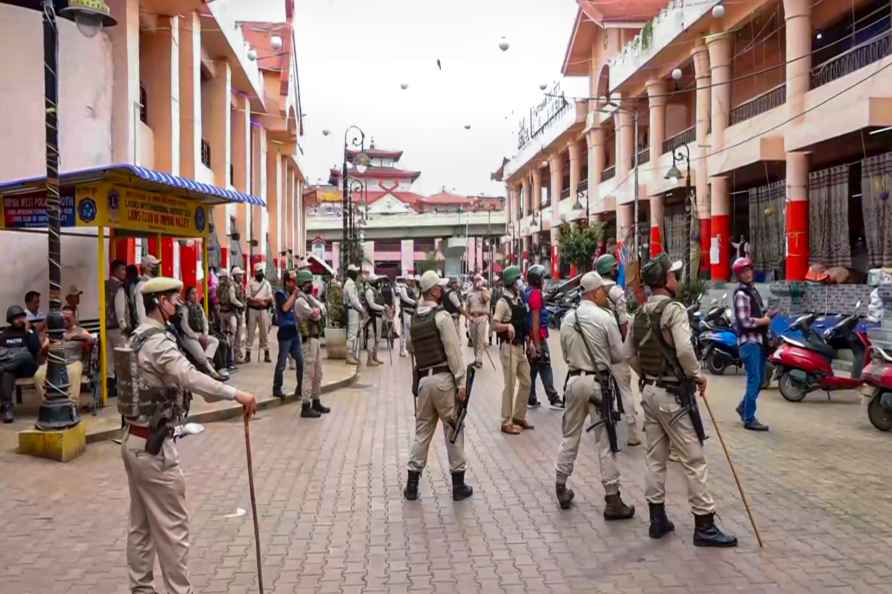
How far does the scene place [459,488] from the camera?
6.69 m

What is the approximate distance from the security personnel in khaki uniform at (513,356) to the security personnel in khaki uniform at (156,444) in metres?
5.58

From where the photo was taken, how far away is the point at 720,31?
22.5 m

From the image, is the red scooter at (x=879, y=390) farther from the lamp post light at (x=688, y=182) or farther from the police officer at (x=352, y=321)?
the lamp post light at (x=688, y=182)

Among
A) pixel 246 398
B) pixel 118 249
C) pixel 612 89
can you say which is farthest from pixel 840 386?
pixel 612 89

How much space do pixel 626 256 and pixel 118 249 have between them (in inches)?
750

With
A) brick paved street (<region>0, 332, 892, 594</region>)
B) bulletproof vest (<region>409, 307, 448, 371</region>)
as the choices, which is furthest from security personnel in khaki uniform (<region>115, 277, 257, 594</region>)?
bulletproof vest (<region>409, 307, 448, 371</region>)

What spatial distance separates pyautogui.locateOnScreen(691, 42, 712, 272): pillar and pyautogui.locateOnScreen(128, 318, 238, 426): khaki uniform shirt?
2154 centimetres

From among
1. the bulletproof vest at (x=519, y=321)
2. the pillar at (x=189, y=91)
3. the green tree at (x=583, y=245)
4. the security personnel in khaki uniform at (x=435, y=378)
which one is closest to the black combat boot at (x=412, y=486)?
the security personnel in khaki uniform at (x=435, y=378)

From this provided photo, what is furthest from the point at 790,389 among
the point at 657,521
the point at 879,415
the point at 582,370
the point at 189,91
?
the point at 189,91

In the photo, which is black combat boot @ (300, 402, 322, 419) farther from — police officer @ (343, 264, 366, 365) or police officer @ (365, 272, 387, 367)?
police officer @ (365, 272, 387, 367)

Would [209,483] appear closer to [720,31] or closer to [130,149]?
[130,149]

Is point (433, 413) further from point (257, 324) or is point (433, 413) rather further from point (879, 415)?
point (257, 324)

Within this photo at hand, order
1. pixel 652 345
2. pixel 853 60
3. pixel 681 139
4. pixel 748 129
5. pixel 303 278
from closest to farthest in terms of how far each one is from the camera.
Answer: pixel 652 345 → pixel 303 278 → pixel 853 60 → pixel 748 129 → pixel 681 139

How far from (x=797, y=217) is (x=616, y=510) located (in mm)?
14405
